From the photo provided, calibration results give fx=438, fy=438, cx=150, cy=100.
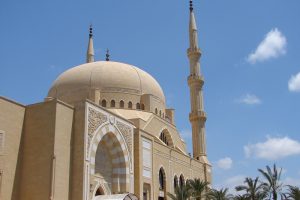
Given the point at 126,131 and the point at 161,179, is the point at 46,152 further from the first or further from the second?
the point at 161,179

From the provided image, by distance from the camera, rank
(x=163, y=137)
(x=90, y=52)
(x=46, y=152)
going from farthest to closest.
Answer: (x=90, y=52), (x=163, y=137), (x=46, y=152)

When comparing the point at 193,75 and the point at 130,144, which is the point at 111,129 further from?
the point at 193,75

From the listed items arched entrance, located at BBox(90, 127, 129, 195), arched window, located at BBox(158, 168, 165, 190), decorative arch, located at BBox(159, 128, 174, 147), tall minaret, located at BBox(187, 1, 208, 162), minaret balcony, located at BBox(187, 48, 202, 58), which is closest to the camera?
arched entrance, located at BBox(90, 127, 129, 195)

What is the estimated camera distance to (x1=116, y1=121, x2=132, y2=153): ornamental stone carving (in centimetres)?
2309

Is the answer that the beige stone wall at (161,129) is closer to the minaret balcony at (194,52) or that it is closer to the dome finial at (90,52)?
the minaret balcony at (194,52)

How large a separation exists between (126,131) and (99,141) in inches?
110

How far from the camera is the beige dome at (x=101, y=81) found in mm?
31219

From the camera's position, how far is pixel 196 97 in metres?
34.7

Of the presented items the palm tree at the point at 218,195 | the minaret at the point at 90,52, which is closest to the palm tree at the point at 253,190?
the palm tree at the point at 218,195

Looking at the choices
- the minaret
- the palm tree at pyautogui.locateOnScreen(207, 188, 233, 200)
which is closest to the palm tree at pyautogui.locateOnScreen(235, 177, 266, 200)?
the palm tree at pyautogui.locateOnScreen(207, 188, 233, 200)

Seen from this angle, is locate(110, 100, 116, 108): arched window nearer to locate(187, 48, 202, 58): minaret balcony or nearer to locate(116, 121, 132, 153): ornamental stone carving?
locate(116, 121, 132, 153): ornamental stone carving

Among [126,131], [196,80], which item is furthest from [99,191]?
[196,80]

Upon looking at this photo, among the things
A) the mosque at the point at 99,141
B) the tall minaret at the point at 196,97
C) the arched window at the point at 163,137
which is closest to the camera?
the mosque at the point at 99,141

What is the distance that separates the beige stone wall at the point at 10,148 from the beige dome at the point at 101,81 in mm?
11916
